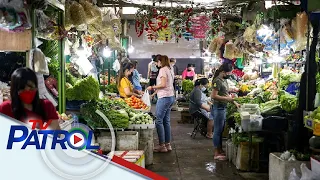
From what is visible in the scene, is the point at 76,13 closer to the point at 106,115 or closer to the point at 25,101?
the point at 106,115

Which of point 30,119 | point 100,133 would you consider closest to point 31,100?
point 30,119

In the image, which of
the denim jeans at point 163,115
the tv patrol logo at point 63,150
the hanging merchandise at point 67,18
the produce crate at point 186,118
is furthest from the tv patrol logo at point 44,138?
the produce crate at point 186,118

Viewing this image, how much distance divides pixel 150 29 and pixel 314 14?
5.64 metres

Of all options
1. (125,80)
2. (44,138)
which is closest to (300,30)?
(125,80)

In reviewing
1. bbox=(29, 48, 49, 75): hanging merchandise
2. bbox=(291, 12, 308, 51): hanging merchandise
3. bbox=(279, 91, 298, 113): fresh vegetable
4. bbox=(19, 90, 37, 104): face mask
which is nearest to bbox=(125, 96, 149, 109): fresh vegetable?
bbox=(279, 91, 298, 113): fresh vegetable

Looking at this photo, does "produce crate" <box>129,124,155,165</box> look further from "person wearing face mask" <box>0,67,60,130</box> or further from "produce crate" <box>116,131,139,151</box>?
"person wearing face mask" <box>0,67,60,130</box>

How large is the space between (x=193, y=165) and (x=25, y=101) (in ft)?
14.9

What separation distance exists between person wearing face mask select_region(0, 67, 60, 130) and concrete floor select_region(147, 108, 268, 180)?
3.57 m

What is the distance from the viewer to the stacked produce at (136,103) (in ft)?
27.3

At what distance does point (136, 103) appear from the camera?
8.40 meters

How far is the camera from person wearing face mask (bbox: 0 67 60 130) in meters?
2.92

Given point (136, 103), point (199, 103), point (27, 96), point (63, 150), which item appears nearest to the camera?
point (63, 150)

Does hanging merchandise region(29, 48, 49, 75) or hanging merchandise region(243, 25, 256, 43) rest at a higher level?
hanging merchandise region(243, 25, 256, 43)

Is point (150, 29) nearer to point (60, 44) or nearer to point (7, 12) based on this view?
point (60, 44)
